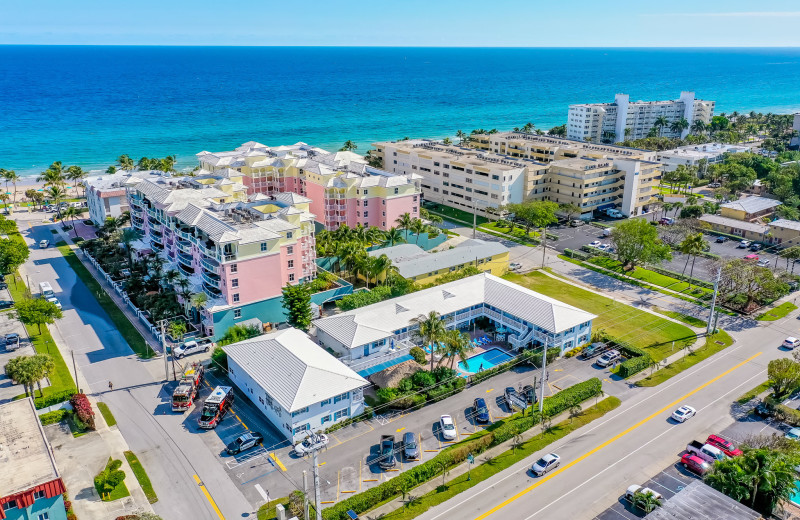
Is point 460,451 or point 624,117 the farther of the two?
point 624,117

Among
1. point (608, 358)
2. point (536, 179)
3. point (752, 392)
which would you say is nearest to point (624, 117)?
point (536, 179)

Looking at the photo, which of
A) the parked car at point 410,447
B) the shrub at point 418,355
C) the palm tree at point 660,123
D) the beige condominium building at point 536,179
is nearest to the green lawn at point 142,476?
the parked car at point 410,447

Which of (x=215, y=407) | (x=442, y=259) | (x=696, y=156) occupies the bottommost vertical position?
(x=215, y=407)

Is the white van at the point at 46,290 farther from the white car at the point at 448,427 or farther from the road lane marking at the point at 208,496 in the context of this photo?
the white car at the point at 448,427

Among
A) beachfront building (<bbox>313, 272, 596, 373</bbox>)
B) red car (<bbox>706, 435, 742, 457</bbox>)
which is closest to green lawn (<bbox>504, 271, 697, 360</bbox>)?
beachfront building (<bbox>313, 272, 596, 373</bbox>)

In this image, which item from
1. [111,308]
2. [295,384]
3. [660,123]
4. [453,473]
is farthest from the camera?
[660,123]

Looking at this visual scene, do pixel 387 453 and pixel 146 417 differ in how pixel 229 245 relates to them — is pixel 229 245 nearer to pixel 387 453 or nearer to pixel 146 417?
pixel 146 417
